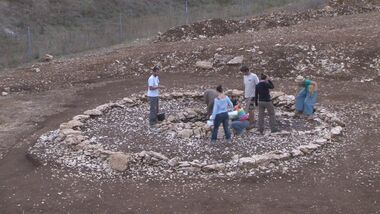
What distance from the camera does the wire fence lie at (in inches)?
1077

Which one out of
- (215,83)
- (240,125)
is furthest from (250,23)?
(240,125)

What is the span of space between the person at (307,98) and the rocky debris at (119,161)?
5460mm

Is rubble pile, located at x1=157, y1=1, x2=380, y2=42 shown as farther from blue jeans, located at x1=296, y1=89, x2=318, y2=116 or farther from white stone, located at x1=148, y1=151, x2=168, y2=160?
white stone, located at x1=148, y1=151, x2=168, y2=160

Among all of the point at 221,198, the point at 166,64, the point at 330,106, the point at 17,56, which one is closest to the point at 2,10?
the point at 17,56

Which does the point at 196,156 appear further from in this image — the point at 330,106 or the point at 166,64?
the point at 166,64

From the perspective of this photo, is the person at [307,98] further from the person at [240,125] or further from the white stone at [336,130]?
the person at [240,125]

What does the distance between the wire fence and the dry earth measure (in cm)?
272

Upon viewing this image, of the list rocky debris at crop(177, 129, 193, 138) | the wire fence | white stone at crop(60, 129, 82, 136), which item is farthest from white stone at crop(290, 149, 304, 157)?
the wire fence

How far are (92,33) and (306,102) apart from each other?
18.9m

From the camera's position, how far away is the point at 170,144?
13.6 metres

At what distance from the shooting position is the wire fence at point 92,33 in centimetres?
2736

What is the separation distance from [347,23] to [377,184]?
14609 millimetres

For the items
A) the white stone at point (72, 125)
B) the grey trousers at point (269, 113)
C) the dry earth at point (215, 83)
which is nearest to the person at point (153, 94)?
the white stone at point (72, 125)

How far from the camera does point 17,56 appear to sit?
2677 cm
